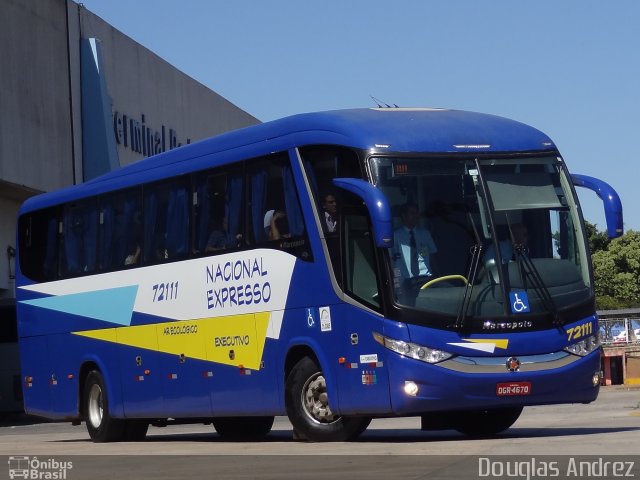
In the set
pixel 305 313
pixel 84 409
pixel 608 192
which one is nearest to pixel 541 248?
pixel 608 192

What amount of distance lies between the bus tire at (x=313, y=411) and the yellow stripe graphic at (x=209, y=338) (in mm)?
882

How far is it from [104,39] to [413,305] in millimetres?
35848

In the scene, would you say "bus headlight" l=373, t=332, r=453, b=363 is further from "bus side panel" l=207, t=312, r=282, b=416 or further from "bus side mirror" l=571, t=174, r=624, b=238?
"bus side mirror" l=571, t=174, r=624, b=238

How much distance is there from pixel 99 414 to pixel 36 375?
197 cm

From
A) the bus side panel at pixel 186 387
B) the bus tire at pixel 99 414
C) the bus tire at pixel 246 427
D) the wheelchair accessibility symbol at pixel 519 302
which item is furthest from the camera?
the bus tire at pixel 99 414

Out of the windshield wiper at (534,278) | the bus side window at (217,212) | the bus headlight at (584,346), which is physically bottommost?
the bus headlight at (584,346)

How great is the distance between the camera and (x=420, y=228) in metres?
14.4

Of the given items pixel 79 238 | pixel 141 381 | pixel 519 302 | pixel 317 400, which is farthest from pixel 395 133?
pixel 79 238

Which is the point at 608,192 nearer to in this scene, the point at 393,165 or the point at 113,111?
the point at 393,165

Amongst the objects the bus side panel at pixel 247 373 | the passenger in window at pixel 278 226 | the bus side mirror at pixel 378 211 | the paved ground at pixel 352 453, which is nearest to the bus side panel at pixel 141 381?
the paved ground at pixel 352 453

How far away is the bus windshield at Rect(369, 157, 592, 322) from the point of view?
560 inches

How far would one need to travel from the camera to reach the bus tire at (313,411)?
15219 mm

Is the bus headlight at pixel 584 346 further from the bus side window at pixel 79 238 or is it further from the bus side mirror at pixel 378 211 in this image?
the bus side window at pixel 79 238

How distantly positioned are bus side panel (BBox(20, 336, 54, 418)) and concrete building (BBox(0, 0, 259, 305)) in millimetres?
14477
